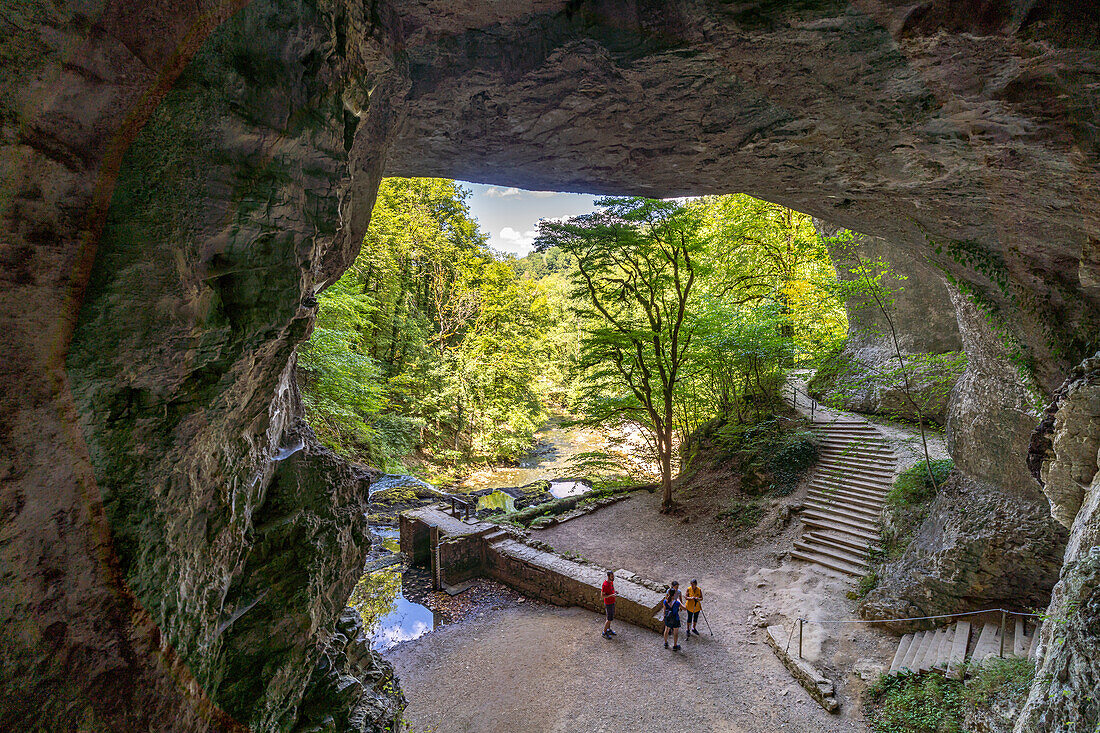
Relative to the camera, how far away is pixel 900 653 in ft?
21.8

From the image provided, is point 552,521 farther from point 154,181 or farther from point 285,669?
point 154,181

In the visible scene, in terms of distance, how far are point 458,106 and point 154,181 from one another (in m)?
3.04

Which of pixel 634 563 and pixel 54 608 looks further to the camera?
pixel 634 563

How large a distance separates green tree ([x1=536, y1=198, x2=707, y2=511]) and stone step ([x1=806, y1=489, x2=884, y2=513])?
12.6 feet

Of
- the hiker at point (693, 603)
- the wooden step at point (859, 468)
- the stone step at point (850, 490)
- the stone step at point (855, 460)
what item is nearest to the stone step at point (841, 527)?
the stone step at point (850, 490)

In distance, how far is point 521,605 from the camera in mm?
9750

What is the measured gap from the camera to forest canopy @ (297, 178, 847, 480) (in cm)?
1181

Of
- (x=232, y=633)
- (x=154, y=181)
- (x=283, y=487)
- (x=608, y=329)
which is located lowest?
(x=232, y=633)

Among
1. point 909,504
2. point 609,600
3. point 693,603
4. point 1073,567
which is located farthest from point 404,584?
point 909,504

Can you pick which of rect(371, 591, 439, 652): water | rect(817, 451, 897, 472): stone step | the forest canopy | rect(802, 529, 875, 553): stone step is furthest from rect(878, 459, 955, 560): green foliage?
rect(371, 591, 439, 652): water

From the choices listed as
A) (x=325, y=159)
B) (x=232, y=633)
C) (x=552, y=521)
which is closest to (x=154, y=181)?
(x=325, y=159)

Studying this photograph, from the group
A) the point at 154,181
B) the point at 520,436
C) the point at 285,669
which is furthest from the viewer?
the point at 520,436

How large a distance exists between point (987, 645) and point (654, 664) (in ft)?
14.9

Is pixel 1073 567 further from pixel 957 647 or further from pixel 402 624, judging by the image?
pixel 402 624
